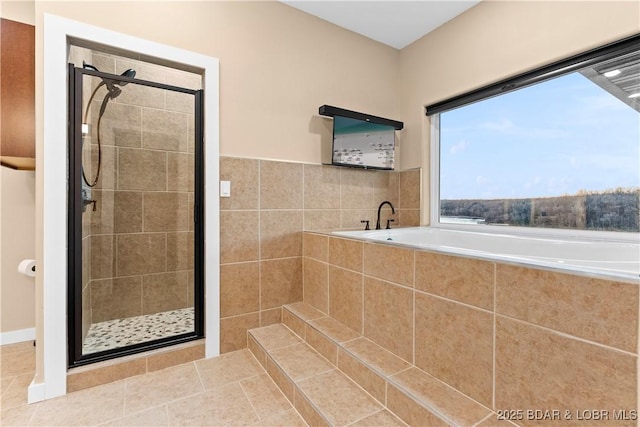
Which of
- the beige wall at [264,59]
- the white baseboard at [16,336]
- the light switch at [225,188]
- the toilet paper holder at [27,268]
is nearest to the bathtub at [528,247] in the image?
the light switch at [225,188]

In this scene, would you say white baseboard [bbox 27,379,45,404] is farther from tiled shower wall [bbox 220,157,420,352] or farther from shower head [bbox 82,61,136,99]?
shower head [bbox 82,61,136,99]

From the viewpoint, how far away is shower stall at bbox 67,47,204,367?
1677mm

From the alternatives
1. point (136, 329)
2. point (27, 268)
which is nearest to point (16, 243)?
point (27, 268)

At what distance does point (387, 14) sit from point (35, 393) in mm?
3532

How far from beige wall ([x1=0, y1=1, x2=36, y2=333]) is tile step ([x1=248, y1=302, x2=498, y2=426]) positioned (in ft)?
6.24

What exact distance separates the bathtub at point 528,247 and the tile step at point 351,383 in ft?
1.90

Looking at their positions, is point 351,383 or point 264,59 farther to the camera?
point 264,59

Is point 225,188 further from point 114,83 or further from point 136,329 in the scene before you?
point 136,329

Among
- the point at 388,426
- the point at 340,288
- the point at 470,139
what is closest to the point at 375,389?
the point at 388,426

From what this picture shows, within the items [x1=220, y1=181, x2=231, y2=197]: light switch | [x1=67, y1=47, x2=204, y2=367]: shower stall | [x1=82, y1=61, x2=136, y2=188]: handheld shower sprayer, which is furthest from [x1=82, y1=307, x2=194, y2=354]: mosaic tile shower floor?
[x1=82, y1=61, x2=136, y2=188]: handheld shower sprayer

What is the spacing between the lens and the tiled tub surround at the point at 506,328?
81 centimetres

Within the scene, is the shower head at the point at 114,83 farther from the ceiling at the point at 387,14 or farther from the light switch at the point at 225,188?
the ceiling at the point at 387,14

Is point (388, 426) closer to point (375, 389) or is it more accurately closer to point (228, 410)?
point (375, 389)

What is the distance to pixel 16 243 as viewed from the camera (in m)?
2.18
